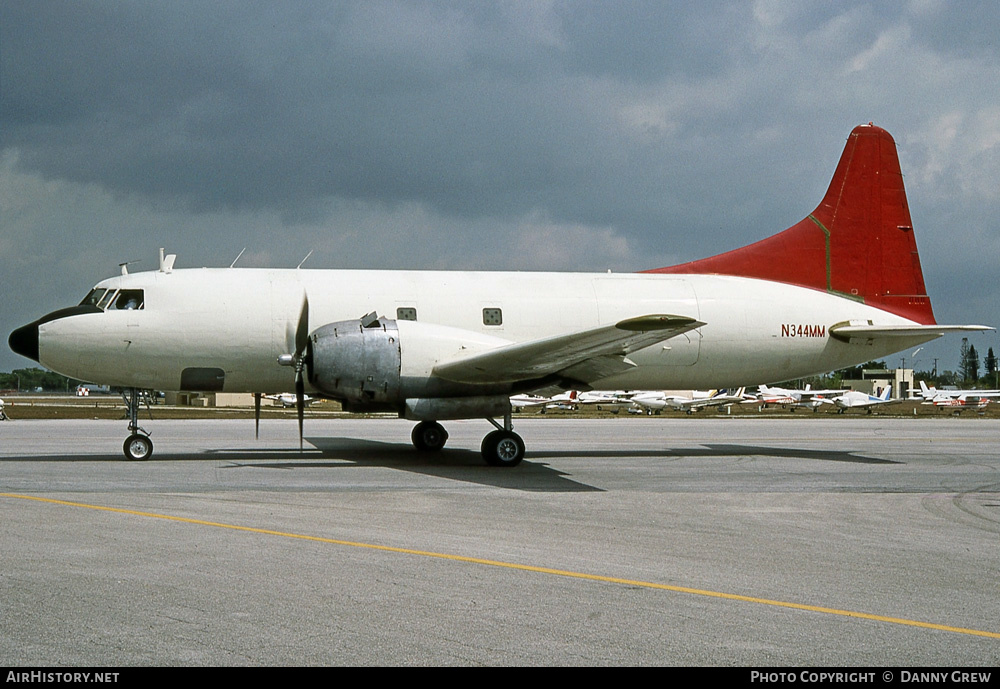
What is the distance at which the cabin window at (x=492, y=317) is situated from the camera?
20719mm

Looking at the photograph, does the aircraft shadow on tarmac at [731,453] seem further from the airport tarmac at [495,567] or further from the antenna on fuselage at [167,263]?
the antenna on fuselage at [167,263]

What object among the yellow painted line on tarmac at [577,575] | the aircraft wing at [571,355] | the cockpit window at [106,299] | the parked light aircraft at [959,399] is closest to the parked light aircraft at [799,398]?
the parked light aircraft at [959,399]

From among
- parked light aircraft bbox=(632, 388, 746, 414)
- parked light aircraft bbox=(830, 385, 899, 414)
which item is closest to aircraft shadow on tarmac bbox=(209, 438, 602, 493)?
parked light aircraft bbox=(632, 388, 746, 414)

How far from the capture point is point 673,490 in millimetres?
14898

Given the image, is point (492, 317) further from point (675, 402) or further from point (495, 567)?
point (675, 402)

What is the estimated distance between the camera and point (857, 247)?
2397 centimetres

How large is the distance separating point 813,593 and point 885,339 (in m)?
17.5

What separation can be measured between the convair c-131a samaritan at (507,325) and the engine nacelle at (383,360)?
0.03 metres

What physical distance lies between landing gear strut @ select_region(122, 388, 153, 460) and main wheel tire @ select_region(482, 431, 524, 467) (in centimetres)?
756

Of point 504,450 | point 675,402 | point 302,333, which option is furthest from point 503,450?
point 675,402

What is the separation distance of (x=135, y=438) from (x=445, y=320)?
7429 mm

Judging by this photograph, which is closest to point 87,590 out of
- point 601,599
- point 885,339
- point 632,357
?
point 601,599

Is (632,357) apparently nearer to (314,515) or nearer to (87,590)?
(314,515)

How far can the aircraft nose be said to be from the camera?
18672 millimetres
